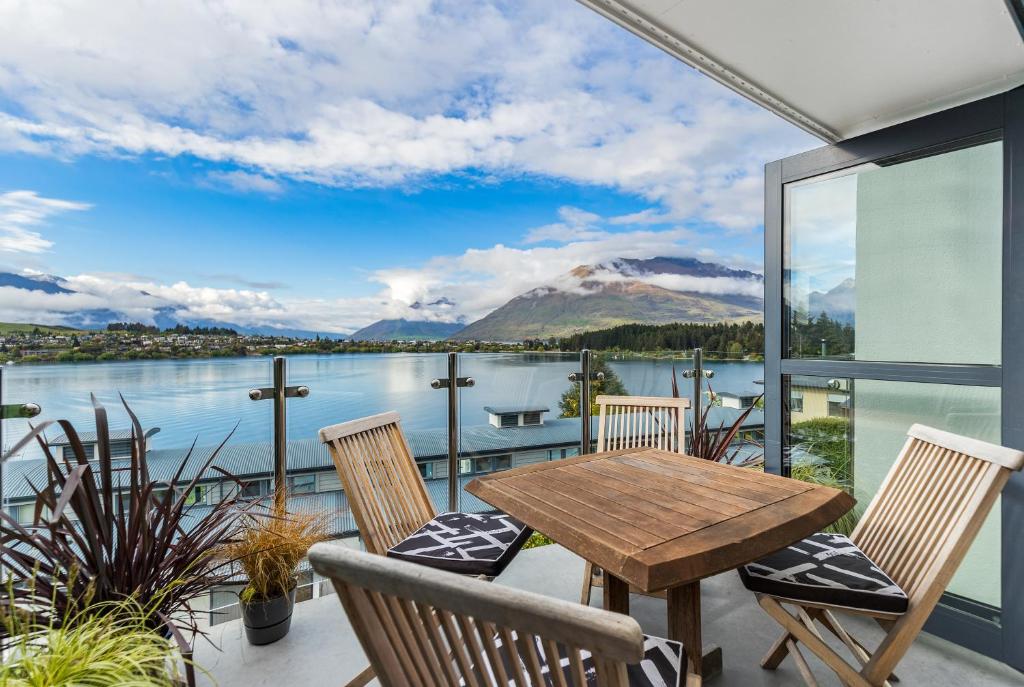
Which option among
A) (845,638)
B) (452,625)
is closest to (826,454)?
(845,638)

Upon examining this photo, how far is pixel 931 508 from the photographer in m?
1.72

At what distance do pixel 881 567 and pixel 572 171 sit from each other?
10303 mm

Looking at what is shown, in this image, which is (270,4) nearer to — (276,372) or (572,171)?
(276,372)

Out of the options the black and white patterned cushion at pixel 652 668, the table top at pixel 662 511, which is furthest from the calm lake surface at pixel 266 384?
the black and white patterned cushion at pixel 652 668

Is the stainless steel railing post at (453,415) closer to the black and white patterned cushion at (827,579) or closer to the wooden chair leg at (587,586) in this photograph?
the wooden chair leg at (587,586)

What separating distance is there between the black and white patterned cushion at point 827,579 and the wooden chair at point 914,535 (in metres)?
0.02

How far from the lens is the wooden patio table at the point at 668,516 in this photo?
1.29 metres

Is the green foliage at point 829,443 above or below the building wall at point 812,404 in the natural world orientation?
below

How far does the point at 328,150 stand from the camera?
8555mm

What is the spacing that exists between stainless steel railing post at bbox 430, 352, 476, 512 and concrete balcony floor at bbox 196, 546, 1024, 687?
2.92 ft

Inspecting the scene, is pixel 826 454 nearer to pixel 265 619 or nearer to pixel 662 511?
pixel 662 511

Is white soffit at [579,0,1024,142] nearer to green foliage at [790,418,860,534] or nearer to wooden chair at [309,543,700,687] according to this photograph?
green foliage at [790,418,860,534]

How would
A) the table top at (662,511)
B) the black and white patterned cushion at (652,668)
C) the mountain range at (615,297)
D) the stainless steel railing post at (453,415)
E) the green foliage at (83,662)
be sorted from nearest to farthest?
the green foliage at (83,662) → the black and white patterned cushion at (652,668) → the table top at (662,511) → the stainless steel railing post at (453,415) → the mountain range at (615,297)

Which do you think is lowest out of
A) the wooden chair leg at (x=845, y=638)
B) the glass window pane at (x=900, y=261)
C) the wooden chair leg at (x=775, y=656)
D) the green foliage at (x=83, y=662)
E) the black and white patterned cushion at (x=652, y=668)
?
the wooden chair leg at (x=775, y=656)
